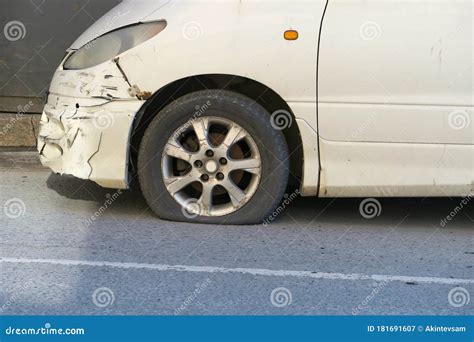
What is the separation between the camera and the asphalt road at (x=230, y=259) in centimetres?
478

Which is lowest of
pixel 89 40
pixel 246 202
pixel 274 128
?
pixel 246 202

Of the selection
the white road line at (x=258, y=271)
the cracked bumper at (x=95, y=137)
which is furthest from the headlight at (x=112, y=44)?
the white road line at (x=258, y=271)

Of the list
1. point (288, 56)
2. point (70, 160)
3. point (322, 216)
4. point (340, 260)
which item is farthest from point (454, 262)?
point (70, 160)

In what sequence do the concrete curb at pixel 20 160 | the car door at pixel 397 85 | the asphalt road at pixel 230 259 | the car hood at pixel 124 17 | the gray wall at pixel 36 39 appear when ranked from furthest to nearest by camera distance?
the gray wall at pixel 36 39, the concrete curb at pixel 20 160, the car hood at pixel 124 17, the car door at pixel 397 85, the asphalt road at pixel 230 259

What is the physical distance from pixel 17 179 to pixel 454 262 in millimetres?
3388

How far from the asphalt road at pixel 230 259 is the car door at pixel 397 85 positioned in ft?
1.84

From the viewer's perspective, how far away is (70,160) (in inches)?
234

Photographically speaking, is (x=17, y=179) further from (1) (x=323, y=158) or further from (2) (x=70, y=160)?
(1) (x=323, y=158)

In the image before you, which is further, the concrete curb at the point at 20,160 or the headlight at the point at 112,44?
the concrete curb at the point at 20,160

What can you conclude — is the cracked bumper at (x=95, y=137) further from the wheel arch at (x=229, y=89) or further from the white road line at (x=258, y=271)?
the white road line at (x=258, y=271)

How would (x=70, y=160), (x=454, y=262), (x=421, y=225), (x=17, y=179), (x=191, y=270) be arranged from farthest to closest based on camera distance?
(x=17, y=179), (x=421, y=225), (x=70, y=160), (x=454, y=262), (x=191, y=270)

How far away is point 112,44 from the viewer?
592 cm

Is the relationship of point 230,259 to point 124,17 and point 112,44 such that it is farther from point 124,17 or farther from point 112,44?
point 124,17

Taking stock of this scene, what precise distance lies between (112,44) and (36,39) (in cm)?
282
